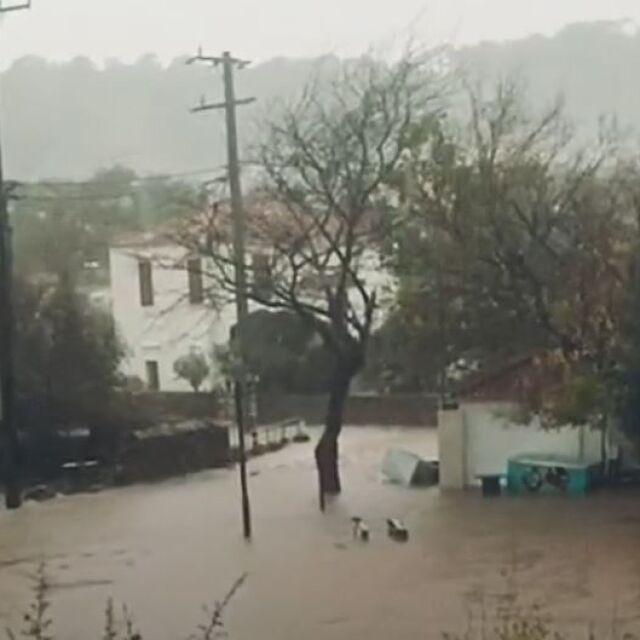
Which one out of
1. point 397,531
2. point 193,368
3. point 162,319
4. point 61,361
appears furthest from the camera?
point 193,368

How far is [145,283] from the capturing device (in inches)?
760

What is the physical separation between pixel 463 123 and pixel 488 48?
1.79m

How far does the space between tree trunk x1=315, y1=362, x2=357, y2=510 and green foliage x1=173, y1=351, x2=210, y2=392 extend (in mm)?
3567

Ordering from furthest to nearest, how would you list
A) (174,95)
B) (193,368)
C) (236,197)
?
(193,368), (174,95), (236,197)

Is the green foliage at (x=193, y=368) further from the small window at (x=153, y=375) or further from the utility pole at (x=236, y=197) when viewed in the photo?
the utility pole at (x=236, y=197)

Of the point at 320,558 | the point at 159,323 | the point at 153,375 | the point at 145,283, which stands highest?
the point at 145,283

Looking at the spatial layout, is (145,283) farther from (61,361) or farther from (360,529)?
(360,529)

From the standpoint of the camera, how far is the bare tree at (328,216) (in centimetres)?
1561

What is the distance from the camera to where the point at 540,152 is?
15.5 m

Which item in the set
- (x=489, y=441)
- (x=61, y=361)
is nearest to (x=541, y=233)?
(x=489, y=441)

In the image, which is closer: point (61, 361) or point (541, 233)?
point (541, 233)

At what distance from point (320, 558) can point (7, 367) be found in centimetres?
665

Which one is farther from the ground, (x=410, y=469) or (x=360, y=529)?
(x=410, y=469)

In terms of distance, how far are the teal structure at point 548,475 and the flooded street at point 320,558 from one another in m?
0.39
